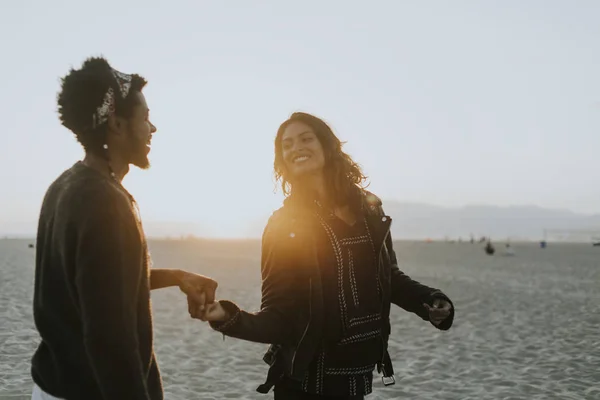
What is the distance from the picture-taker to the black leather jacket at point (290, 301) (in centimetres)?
366

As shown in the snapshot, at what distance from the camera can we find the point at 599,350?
13.6m

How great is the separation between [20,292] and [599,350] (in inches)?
759

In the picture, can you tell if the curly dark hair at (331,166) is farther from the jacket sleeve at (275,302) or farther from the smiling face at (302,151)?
the jacket sleeve at (275,302)

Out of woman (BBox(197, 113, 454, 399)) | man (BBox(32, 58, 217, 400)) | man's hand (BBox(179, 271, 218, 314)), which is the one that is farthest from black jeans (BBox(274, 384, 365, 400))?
man (BBox(32, 58, 217, 400))

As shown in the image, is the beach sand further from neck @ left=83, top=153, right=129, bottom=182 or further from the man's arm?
neck @ left=83, top=153, right=129, bottom=182

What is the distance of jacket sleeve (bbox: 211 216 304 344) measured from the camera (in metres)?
3.65

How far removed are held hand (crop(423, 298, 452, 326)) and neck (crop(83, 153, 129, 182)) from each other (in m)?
2.27

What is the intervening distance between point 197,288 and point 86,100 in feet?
3.93

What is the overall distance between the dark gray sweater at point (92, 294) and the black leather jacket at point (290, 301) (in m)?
0.98

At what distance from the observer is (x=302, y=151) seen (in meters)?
4.17

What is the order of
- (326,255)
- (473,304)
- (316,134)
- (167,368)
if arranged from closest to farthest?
(326,255), (316,134), (167,368), (473,304)

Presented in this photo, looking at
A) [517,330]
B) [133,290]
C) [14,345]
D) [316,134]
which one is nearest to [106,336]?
[133,290]

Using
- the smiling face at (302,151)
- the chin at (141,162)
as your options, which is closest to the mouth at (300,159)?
the smiling face at (302,151)

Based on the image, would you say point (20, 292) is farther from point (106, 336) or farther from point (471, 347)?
point (106, 336)
